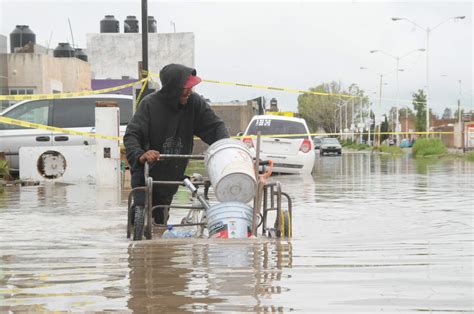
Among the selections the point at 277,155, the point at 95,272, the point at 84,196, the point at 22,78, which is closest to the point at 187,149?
the point at 95,272

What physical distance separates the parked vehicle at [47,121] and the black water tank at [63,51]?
31.3 m

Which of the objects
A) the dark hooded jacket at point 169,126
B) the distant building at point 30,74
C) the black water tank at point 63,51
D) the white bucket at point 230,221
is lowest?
the white bucket at point 230,221

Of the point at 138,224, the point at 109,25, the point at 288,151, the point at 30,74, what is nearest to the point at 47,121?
the point at 288,151

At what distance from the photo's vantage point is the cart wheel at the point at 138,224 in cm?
892

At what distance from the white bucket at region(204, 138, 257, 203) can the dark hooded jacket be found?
0.90m

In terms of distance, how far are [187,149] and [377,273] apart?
357 centimetres

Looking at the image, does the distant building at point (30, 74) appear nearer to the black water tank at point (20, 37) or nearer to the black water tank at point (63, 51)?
the black water tank at point (63, 51)

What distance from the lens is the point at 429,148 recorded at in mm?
51688

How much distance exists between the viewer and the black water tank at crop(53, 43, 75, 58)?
52.4 m

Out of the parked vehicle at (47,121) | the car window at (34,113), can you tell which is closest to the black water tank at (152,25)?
the parked vehicle at (47,121)

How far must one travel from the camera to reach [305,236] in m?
9.84

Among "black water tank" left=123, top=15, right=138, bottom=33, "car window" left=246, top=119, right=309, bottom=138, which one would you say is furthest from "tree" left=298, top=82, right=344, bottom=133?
"car window" left=246, top=119, right=309, bottom=138

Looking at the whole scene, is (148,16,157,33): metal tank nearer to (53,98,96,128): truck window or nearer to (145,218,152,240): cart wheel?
(53,98,96,128): truck window

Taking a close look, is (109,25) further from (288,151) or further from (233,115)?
(288,151)
